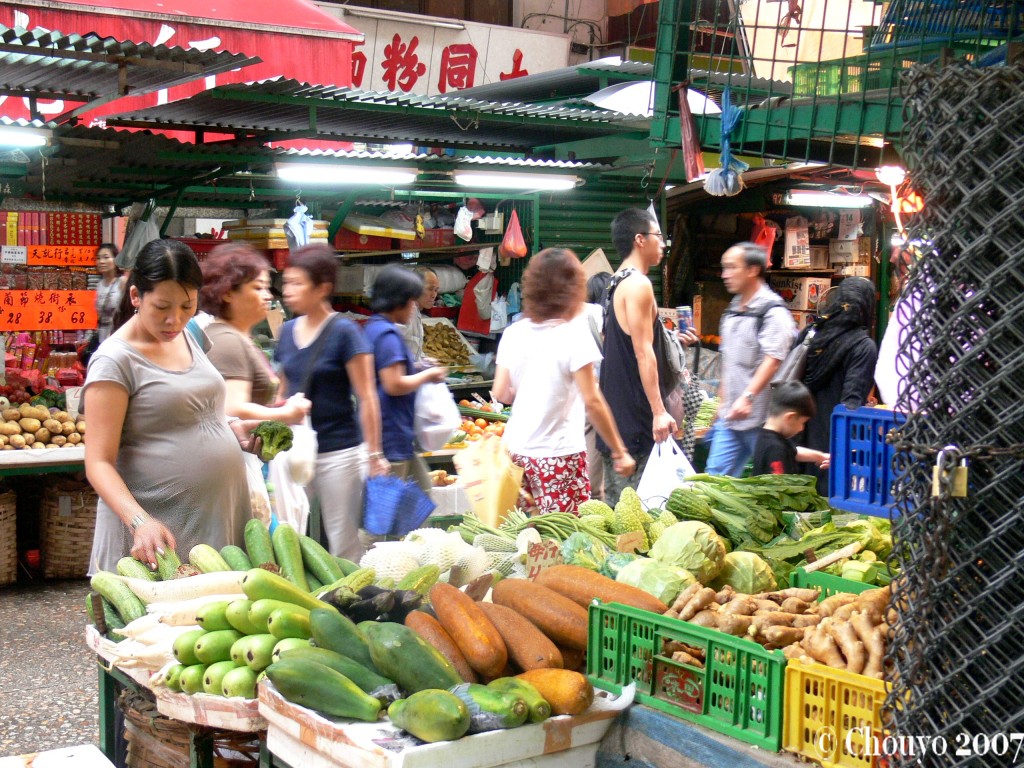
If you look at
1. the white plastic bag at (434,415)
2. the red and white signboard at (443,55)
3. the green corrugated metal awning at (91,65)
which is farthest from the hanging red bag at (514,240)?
the white plastic bag at (434,415)

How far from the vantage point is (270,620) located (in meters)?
3.01

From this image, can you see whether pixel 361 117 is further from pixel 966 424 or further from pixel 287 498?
pixel 966 424

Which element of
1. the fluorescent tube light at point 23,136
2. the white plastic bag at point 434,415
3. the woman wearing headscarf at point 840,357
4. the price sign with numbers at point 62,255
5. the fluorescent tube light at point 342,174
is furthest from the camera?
the fluorescent tube light at point 342,174

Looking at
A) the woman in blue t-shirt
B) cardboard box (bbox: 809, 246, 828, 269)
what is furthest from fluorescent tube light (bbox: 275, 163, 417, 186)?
cardboard box (bbox: 809, 246, 828, 269)

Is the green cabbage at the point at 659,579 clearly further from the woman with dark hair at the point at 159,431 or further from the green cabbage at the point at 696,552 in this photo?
the woman with dark hair at the point at 159,431

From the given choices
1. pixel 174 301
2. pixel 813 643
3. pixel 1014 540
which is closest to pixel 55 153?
pixel 174 301

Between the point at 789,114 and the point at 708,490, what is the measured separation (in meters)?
1.92

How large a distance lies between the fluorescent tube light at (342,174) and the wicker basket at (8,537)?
2.99 m

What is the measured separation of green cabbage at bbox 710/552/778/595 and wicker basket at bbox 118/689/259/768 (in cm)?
156

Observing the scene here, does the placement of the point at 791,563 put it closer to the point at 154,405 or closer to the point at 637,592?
the point at 637,592

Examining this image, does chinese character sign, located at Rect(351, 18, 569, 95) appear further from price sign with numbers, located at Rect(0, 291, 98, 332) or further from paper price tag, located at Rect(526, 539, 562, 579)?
paper price tag, located at Rect(526, 539, 562, 579)

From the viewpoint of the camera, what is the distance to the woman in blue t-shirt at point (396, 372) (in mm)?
5078

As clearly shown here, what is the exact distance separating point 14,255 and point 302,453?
4.05 metres


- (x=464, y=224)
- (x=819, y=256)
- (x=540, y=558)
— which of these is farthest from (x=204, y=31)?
(x=819, y=256)
